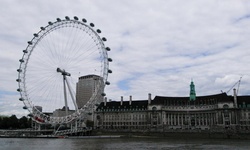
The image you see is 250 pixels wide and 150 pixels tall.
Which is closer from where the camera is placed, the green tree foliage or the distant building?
the distant building

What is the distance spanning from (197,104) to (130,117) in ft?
89.2

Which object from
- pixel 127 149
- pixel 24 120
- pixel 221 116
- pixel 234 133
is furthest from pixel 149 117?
pixel 127 149

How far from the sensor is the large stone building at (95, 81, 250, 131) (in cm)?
9988

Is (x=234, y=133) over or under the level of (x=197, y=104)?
under

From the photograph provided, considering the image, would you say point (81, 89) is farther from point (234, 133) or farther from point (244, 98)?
point (244, 98)

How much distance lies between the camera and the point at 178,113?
11244 centimetres

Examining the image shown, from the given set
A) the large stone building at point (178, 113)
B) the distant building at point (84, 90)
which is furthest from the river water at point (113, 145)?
the large stone building at point (178, 113)

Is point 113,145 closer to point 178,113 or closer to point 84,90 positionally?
point 84,90

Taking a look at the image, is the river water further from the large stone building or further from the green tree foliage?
the green tree foliage

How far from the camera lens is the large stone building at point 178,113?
99875 mm

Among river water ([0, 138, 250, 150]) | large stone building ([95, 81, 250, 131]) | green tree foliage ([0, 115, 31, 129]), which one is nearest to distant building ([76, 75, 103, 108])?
river water ([0, 138, 250, 150])

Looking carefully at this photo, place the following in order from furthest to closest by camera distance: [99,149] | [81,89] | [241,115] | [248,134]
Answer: [241,115] < [81,89] < [248,134] < [99,149]

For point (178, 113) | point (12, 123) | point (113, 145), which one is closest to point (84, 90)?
point (113, 145)

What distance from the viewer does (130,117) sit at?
115812 mm
